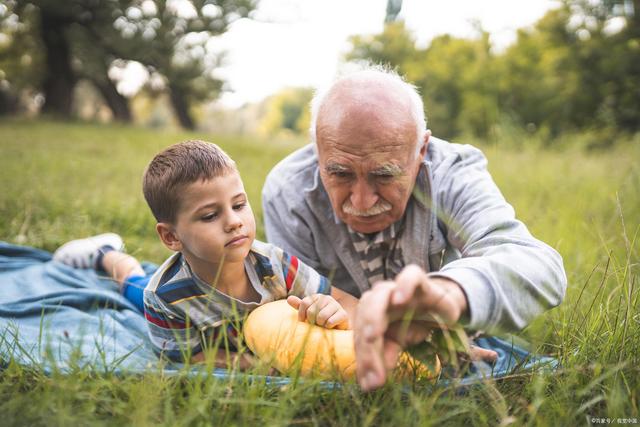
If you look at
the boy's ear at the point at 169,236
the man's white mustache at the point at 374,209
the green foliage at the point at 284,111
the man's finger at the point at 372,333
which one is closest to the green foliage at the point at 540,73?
the man's white mustache at the point at 374,209

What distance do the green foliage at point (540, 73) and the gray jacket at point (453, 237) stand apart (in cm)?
301

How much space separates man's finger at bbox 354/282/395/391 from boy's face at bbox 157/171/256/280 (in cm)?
95

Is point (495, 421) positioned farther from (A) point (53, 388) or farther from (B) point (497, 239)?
(A) point (53, 388)

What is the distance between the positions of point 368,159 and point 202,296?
3.08ft

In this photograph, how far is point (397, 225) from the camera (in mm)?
2738

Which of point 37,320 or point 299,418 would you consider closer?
point 299,418

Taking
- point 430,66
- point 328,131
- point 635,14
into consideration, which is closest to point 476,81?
point 430,66

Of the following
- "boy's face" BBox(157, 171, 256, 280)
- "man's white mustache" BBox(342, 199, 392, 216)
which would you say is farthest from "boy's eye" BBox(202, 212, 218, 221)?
"man's white mustache" BBox(342, 199, 392, 216)

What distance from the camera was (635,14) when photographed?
14859 mm

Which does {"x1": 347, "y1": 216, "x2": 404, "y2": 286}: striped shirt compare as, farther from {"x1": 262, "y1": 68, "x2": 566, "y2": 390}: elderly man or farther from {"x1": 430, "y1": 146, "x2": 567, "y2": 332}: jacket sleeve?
{"x1": 430, "y1": 146, "x2": 567, "y2": 332}: jacket sleeve

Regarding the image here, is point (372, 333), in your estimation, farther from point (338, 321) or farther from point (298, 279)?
point (298, 279)

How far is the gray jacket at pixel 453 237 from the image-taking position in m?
1.59

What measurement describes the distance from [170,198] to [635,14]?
1693 centimetres

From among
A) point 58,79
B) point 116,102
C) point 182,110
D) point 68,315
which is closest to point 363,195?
point 68,315
